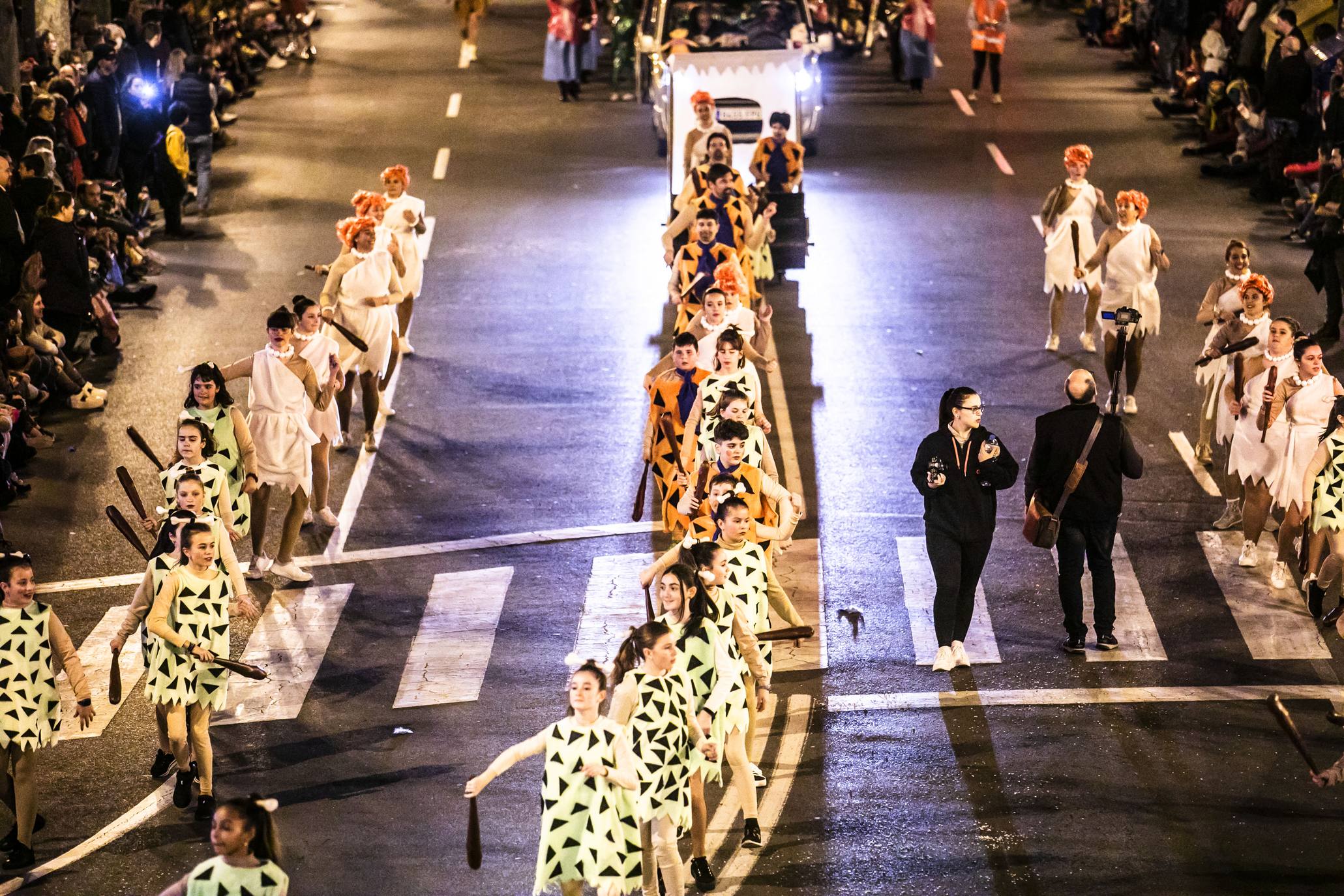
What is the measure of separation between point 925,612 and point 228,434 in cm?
501

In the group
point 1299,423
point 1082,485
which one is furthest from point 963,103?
point 1082,485

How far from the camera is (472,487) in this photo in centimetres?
1623

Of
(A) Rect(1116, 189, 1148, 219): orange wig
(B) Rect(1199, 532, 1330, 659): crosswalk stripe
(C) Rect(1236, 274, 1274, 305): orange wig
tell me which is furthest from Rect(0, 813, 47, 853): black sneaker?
(A) Rect(1116, 189, 1148, 219): orange wig

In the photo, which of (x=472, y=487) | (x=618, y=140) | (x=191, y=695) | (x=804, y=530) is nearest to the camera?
(x=191, y=695)

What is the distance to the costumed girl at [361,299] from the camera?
16.1 metres

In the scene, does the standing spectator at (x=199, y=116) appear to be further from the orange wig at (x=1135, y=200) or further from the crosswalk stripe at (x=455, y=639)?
the orange wig at (x=1135, y=200)

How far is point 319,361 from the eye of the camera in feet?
47.1

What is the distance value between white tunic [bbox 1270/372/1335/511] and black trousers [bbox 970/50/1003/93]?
1709 cm

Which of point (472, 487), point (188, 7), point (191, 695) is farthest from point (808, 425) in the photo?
point (188, 7)

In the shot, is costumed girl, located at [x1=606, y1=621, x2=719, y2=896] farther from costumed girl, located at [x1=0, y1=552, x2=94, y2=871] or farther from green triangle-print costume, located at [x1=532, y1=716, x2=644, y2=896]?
costumed girl, located at [x1=0, y1=552, x2=94, y2=871]

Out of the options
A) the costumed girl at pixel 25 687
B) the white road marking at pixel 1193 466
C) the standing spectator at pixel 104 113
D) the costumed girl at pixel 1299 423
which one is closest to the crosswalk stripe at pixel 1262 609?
the costumed girl at pixel 1299 423

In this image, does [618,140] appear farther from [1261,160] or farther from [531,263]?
[1261,160]

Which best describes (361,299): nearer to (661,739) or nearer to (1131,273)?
(1131,273)

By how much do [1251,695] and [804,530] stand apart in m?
3.97
